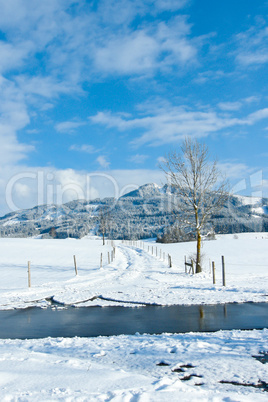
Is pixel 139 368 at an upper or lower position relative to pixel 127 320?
upper

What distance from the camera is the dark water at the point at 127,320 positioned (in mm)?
9492

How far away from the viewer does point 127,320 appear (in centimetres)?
1084

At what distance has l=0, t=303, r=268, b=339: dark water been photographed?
949cm

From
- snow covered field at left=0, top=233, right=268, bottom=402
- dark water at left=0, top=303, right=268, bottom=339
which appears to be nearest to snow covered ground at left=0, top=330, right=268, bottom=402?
snow covered field at left=0, top=233, right=268, bottom=402

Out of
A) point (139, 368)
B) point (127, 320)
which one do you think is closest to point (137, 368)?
point (139, 368)

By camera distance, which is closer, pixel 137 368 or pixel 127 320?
pixel 137 368

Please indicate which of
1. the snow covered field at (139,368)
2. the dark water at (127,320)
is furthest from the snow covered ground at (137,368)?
the dark water at (127,320)

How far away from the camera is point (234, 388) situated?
16.7 feet

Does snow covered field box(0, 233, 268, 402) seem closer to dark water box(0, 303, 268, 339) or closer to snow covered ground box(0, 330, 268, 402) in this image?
snow covered ground box(0, 330, 268, 402)

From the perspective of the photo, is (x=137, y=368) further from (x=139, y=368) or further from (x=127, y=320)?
(x=127, y=320)

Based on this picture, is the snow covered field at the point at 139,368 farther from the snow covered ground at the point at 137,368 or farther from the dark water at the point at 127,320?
the dark water at the point at 127,320

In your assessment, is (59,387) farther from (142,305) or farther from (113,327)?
(142,305)

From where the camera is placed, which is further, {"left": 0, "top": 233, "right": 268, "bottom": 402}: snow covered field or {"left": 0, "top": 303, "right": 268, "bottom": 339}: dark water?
{"left": 0, "top": 303, "right": 268, "bottom": 339}: dark water

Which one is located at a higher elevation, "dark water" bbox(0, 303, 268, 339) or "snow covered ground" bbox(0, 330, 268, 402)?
"snow covered ground" bbox(0, 330, 268, 402)
